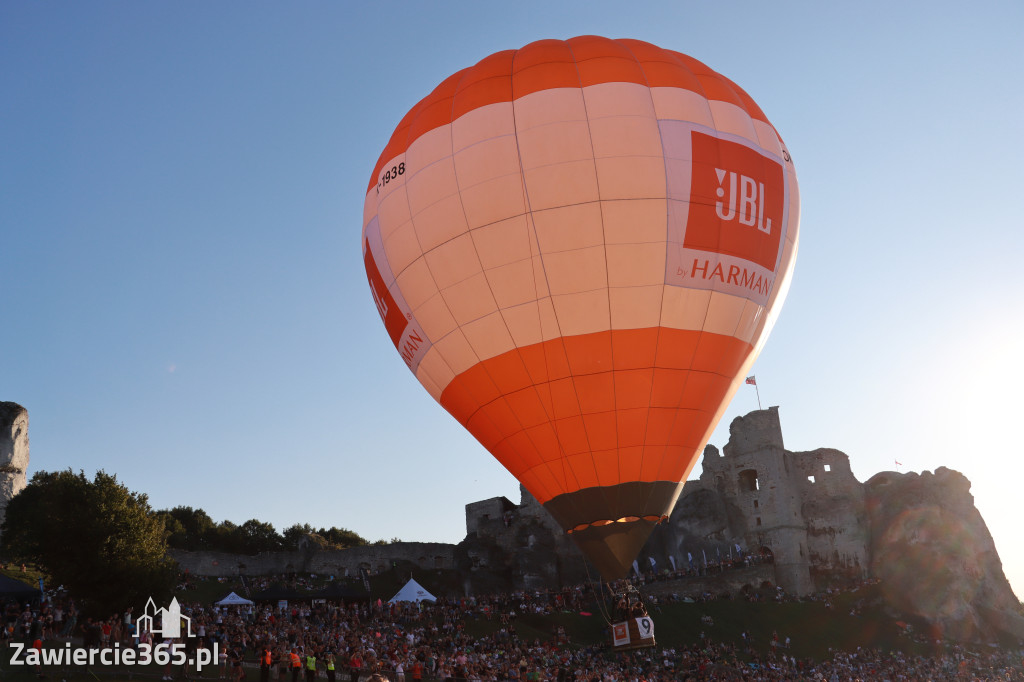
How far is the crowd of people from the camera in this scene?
1517 centimetres

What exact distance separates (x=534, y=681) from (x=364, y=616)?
10.5m

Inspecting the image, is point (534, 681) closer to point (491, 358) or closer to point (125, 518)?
point (491, 358)

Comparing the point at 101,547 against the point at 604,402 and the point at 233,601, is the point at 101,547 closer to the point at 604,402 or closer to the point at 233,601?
the point at 233,601

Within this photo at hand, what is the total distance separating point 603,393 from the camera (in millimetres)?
12586

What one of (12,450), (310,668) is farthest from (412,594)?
(12,450)

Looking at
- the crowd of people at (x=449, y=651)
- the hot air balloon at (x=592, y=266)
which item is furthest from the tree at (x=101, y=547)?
the hot air balloon at (x=592, y=266)

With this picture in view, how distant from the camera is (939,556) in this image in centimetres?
4006

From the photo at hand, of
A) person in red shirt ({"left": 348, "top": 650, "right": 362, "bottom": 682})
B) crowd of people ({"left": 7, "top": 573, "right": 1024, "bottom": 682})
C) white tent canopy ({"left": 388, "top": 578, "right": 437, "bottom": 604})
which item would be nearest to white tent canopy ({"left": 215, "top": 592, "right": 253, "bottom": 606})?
crowd of people ({"left": 7, "top": 573, "right": 1024, "bottom": 682})

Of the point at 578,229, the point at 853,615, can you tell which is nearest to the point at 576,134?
the point at 578,229

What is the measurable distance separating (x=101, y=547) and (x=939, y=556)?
3741 centimetres

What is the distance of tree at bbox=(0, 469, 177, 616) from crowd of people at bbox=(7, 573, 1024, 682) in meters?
0.63

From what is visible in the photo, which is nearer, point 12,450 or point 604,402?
point 604,402

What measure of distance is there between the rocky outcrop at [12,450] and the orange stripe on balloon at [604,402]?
41.8m

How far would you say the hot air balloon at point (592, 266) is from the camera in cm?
1250
